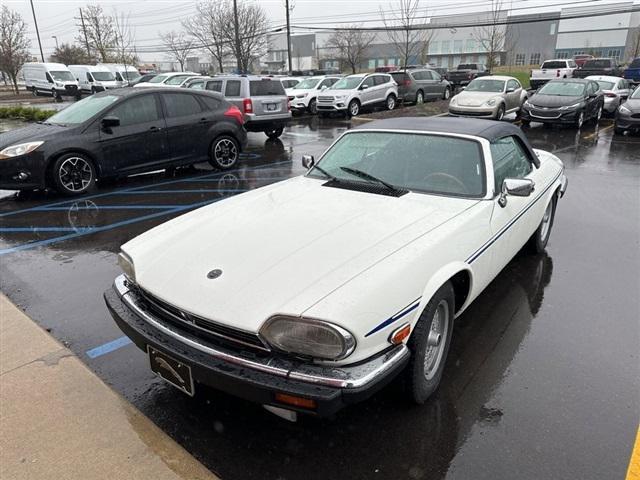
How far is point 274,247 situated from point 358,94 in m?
16.8

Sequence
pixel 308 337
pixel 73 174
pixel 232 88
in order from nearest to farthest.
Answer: pixel 308 337, pixel 73 174, pixel 232 88

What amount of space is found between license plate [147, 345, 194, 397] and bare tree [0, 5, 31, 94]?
131ft

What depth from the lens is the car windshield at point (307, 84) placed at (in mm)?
20781

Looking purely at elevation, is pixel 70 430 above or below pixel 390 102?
below

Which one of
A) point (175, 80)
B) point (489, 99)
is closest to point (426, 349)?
point (489, 99)

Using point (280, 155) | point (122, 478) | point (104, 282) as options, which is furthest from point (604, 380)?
point (280, 155)

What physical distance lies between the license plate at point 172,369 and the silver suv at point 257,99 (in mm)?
10956

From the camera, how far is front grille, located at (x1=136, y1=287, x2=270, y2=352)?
2.32 metres

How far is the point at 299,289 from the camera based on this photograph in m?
2.35

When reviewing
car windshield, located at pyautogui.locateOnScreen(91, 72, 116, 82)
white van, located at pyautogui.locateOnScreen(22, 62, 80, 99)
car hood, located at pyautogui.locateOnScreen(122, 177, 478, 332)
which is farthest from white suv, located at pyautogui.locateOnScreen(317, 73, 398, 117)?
car windshield, located at pyautogui.locateOnScreen(91, 72, 116, 82)

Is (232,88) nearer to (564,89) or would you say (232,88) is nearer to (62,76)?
(564,89)


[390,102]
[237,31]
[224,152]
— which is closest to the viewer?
[224,152]

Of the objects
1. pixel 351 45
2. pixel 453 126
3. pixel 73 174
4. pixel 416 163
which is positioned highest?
pixel 351 45

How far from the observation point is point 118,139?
7941mm
